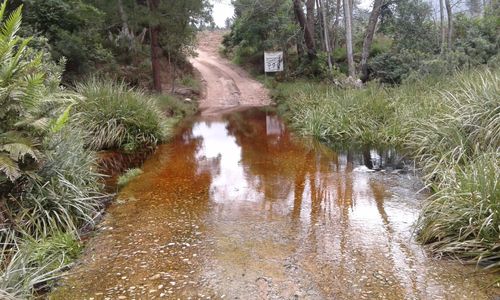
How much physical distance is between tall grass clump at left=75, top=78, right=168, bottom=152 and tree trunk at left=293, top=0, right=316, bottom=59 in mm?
11069

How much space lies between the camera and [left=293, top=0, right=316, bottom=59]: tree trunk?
18237 mm

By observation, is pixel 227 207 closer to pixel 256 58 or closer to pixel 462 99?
pixel 462 99

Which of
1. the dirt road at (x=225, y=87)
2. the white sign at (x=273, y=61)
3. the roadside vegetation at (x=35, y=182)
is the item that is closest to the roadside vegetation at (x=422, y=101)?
the white sign at (x=273, y=61)

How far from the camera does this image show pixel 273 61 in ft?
70.7

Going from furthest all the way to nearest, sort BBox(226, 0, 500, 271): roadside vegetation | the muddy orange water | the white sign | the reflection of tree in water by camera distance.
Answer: the white sign → the reflection of tree in water → BBox(226, 0, 500, 271): roadside vegetation → the muddy orange water

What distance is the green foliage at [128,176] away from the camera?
6.48m

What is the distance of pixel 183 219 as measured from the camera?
502 cm

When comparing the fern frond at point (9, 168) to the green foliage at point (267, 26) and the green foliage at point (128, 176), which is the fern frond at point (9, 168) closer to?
the green foliage at point (128, 176)

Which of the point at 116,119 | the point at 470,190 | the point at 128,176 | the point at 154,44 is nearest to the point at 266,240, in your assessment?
the point at 470,190

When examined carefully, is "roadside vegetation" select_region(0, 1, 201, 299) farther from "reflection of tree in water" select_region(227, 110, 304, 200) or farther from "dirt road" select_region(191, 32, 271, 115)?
"dirt road" select_region(191, 32, 271, 115)

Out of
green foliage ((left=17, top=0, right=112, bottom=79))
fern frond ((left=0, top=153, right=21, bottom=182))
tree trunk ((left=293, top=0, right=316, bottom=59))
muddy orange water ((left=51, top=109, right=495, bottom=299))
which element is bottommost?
muddy orange water ((left=51, top=109, right=495, bottom=299))

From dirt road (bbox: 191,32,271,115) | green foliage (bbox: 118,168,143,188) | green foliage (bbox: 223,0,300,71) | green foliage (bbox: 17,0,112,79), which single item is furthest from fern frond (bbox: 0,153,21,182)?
green foliage (bbox: 223,0,300,71)

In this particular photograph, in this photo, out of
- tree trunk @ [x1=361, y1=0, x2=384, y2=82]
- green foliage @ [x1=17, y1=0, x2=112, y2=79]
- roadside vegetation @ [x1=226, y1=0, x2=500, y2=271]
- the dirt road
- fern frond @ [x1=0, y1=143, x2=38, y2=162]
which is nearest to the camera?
fern frond @ [x1=0, y1=143, x2=38, y2=162]

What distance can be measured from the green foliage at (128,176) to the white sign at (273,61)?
15291 millimetres
